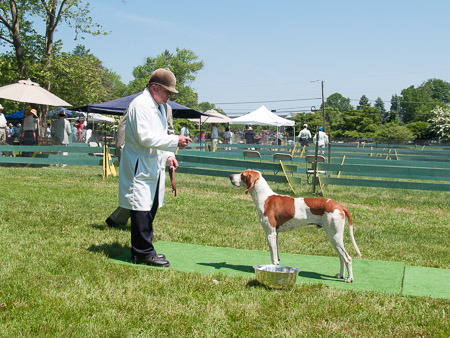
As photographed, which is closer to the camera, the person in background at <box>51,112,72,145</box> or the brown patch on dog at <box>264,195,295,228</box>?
the brown patch on dog at <box>264,195,295,228</box>

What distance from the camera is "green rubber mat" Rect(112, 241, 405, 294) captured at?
5.31 metres

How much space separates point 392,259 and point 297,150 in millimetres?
19949

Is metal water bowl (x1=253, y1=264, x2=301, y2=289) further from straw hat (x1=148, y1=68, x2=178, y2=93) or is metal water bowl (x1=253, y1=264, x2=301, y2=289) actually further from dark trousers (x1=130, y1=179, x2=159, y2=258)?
straw hat (x1=148, y1=68, x2=178, y2=93)

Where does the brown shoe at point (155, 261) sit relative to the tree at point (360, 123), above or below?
below

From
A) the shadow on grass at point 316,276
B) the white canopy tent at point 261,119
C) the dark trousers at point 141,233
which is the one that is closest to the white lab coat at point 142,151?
the dark trousers at point 141,233

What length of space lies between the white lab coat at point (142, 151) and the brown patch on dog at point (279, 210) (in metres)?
1.22

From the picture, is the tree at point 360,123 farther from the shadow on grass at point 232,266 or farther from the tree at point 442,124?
the shadow on grass at point 232,266

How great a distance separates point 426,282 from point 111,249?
3815 mm

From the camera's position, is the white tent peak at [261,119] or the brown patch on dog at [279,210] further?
the white tent peak at [261,119]

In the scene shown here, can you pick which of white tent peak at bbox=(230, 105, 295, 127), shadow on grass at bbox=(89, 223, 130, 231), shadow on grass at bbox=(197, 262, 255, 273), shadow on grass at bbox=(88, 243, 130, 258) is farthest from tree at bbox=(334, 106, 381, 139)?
shadow on grass at bbox=(197, 262, 255, 273)

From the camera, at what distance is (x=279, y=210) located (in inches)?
211

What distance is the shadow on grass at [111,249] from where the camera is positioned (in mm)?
6233

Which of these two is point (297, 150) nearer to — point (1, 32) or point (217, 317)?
point (1, 32)

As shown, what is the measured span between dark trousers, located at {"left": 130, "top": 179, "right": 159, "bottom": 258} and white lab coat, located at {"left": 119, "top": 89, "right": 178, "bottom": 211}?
4.2 inches
